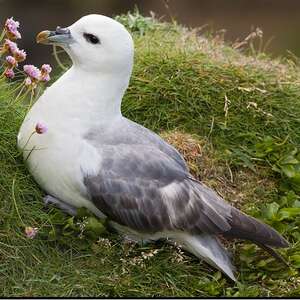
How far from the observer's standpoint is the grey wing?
358 centimetres

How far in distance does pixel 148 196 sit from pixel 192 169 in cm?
75

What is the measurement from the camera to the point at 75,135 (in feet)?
11.9

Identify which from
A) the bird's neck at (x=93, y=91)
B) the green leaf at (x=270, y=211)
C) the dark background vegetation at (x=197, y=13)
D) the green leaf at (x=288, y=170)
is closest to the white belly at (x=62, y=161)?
the bird's neck at (x=93, y=91)

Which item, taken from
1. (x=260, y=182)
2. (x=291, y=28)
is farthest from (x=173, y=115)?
(x=291, y=28)

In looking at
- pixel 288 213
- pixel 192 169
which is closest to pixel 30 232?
pixel 192 169

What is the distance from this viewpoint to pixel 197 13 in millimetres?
9930

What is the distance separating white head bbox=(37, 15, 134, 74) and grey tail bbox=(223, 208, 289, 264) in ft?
2.59

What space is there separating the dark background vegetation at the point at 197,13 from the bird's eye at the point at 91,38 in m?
5.19

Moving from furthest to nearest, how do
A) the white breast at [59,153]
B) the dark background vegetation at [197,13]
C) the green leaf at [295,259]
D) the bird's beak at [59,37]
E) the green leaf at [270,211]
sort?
the dark background vegetation at [197,13], the green leaf at [270,211], the green leaf at [295,259], the bird's beak at [59,37], the white breast at [59,153]

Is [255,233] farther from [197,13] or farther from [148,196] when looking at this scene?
[197,13]

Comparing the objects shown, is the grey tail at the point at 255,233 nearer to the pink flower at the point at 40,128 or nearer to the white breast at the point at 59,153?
the white breast at the point at 59,153

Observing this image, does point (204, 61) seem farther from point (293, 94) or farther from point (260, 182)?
point (260, 182)

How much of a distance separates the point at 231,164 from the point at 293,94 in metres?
0.66

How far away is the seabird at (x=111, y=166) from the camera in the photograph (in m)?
3.59
